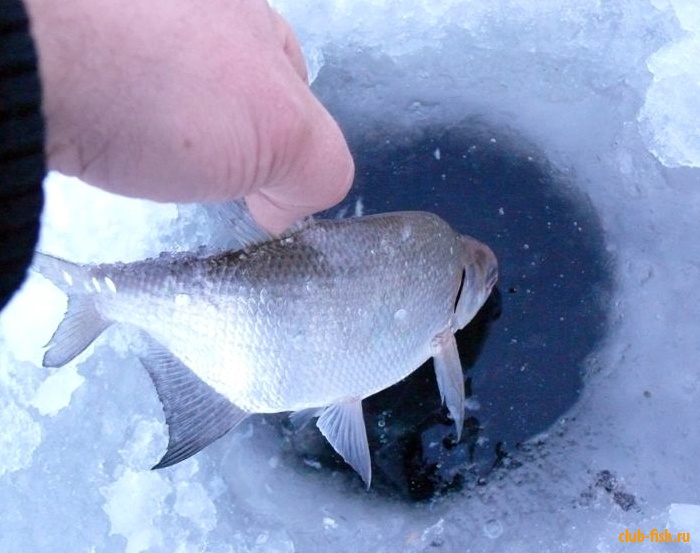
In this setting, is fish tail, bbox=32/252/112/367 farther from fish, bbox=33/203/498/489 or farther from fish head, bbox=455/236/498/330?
fish head, bbox=455/236/498/330

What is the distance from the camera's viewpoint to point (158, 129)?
0.87 metres

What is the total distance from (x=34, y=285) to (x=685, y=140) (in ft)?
4.67

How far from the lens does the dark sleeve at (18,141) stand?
2.24ft

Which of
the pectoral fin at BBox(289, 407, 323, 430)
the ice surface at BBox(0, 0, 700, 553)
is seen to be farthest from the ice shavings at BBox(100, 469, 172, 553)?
the pectoral fin at BBox(289, 407, 323, 430)

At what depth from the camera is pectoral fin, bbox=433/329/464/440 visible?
53.5 inches

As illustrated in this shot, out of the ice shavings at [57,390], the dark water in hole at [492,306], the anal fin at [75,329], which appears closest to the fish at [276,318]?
the anal fin at [75,329]

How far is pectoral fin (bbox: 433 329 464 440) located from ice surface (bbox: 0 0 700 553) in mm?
178

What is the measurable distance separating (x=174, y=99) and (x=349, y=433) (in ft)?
2.40

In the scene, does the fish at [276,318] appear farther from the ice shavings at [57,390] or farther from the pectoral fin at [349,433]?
the ice shavings at [57,390]

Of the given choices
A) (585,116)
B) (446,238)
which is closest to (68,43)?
(446,238)

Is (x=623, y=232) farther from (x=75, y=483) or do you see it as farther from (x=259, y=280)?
(x=75, y=483)

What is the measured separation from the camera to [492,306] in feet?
4.96

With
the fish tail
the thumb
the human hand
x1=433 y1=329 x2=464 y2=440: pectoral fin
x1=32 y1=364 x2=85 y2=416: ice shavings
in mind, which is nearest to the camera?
the human hand

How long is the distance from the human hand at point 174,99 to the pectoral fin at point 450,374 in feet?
1.70
